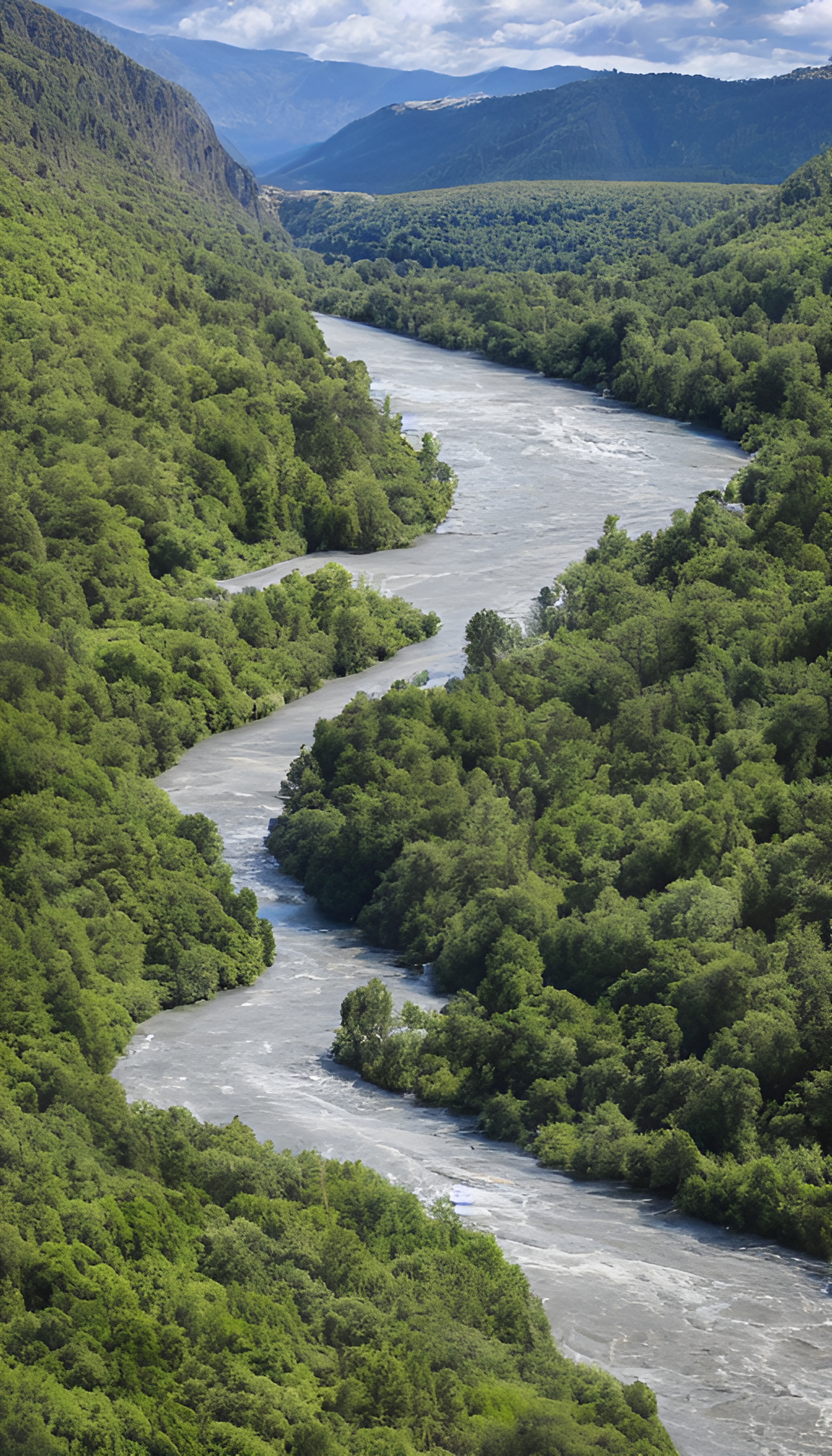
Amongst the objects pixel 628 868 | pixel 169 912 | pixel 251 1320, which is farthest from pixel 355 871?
pixel 251 1320

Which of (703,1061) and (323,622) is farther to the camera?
(323,622)

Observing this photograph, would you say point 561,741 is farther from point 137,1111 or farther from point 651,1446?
point 651,1446

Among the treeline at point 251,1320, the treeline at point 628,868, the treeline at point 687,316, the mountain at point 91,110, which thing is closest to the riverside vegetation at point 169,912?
the treeline at point 251,1320

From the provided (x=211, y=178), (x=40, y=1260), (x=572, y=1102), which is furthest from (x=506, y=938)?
(x=211, y=178)

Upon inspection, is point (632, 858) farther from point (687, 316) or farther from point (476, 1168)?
point (687, 316)

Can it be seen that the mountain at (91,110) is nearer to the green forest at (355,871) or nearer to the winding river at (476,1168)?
the green forest at (355,871)

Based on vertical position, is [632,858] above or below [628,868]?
above

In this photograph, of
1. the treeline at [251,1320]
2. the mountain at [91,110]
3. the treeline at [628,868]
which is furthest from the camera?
the mountain at [91,110]
